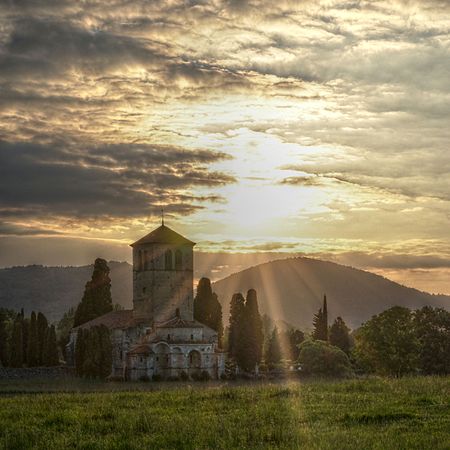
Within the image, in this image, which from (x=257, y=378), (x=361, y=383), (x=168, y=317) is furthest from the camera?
(x=168, y=317)

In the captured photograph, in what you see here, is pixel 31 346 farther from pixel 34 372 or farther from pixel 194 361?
pixel 194 361

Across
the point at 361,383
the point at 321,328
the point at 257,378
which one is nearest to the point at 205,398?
the point at 361,383

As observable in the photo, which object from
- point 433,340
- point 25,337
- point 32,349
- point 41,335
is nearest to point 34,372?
point 32,349

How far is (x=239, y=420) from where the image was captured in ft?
71.5

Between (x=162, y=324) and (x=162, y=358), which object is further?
(x=162, y=324)

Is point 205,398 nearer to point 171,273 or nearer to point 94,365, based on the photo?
point 94,365

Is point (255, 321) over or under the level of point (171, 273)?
under

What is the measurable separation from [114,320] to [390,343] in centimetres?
3177

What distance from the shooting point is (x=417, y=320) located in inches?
2682

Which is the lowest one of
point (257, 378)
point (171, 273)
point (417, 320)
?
point (257, 378)

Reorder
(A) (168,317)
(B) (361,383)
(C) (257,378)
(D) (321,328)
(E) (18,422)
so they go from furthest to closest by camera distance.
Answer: (D) (321,328), (A) (168,317), (C) (257,378), (B) (361,383), (E) (18,422)

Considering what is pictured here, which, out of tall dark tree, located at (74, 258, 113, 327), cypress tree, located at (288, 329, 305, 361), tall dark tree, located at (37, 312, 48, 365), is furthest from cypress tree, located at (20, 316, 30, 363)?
cypress tree, located at (288, 329, 305, 361)

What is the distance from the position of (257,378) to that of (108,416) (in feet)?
176

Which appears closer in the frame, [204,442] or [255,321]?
[204,442]
